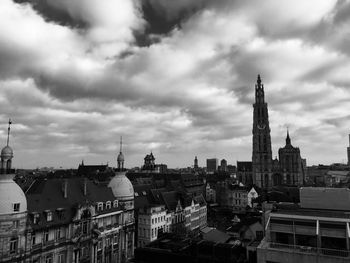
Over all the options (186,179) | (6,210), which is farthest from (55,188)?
(186,179)

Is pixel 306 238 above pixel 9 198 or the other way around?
the other way around

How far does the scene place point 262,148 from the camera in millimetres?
175125

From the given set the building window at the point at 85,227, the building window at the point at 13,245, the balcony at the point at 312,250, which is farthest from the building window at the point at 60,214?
the balcony at the point at 312,250

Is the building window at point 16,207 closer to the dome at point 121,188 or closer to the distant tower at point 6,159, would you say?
the distant tower at point 6,159

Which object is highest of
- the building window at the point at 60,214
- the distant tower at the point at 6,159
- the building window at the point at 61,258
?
the distant tower at the point at 6,159

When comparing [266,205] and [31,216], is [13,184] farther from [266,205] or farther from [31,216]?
[266,205]

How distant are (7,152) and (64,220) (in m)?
14.4

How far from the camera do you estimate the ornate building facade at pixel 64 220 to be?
39.0 m

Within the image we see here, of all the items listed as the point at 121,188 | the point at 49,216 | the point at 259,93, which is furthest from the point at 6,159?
the point at 259,93

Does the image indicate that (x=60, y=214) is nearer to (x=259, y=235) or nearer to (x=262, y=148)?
(x=259, y=235)

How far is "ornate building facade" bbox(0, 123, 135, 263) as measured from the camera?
128 ft

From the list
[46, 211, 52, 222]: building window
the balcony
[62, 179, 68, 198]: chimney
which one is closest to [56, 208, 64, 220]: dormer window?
[46, 211, 52, 222]: building window

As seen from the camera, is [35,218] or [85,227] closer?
[35,218]

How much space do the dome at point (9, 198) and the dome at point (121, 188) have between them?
80.9 feet
